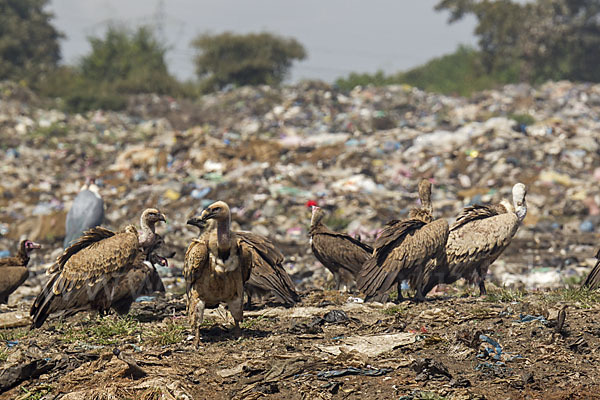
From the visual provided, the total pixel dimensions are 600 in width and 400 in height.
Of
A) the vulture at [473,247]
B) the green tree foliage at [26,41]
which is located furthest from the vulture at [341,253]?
the green tree foliage at [26,41]

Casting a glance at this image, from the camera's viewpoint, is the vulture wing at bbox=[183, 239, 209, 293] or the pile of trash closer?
the vulture wing at bbox=[183, 239, 209, 293]

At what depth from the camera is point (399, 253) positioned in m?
7.42

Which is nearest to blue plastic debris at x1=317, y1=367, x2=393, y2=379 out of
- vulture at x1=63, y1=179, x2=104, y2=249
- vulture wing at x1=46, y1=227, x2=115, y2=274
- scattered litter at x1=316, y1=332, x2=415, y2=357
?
scattered litter at x1=316, y1=332, x2=415, y2=357

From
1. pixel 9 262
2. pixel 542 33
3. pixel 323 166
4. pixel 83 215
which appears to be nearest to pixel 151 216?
pixel 9 262

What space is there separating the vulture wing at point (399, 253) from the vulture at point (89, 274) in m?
2.23

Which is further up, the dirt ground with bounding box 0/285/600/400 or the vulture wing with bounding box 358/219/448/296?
the vulture wing with bounding box 358/219/448/296

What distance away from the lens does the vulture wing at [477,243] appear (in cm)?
778

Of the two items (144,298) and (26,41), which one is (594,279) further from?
(26,41)

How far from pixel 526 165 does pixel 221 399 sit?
1298cm

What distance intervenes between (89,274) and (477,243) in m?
3.80

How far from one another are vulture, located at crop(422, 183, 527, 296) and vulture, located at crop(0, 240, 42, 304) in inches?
164

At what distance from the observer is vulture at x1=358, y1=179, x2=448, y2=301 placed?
290 inches

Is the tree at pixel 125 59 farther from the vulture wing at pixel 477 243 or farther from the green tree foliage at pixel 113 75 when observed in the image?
Answer: the vulture wing at pixel 477 243

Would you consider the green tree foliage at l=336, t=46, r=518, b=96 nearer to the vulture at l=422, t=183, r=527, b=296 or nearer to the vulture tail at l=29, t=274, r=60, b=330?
the vulture at l=422, t=183, r=527, b=296
